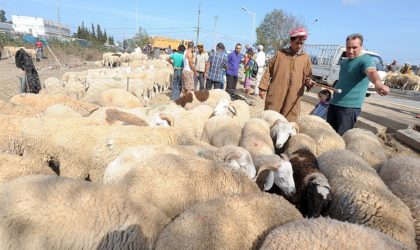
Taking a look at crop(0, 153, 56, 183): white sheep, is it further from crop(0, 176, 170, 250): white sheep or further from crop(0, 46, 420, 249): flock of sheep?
crop(0, 176, 170, 250): white sheep

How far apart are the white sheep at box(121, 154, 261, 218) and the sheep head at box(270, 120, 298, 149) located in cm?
149

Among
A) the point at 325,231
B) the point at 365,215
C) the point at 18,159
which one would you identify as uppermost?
the point at 325,231

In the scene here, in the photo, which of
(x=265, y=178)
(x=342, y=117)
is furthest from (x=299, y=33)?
(x=265, y=178)

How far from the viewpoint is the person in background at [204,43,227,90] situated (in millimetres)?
9047

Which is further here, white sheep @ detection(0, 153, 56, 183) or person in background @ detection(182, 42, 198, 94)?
Answer: person in background @ detection(182, 42, 198, 94)

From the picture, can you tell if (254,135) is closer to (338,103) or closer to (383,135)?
(338,103)

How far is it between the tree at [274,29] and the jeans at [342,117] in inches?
1817

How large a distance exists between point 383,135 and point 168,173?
6.66 meters

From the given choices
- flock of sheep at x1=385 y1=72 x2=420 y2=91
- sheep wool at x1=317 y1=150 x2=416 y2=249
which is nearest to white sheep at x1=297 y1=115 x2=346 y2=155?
sheep wool at x1=317 y1=150 x2=416 y2=249

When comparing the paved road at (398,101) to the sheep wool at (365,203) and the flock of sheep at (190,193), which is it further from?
the sheep wool at (365,203)

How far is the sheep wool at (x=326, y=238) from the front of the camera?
4.44 ft

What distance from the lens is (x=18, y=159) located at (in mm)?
2717

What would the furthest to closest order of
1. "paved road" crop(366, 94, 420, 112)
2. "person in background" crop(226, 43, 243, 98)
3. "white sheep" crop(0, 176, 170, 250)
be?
"paved road" crop(366, 94, 420, 112) → "person in background" crop(226, 43, 243, 98) → "white sheep" crop(0, 176, 170, 250)

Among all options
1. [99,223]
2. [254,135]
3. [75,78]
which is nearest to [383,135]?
Answer: [254,135]
